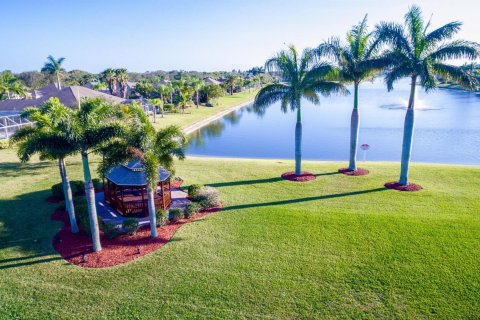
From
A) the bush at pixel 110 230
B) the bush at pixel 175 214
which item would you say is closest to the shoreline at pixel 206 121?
the bush at pixel 175 214

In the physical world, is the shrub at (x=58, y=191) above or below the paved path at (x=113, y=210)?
above

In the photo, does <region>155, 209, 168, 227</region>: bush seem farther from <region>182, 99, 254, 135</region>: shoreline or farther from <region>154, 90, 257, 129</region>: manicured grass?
<region>182, 99, 254, 135</region>: shoreline

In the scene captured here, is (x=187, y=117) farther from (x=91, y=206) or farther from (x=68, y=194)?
(x=91, y=206)

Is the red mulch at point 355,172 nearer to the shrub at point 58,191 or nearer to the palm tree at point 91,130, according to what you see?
the palm tree at point 91,130

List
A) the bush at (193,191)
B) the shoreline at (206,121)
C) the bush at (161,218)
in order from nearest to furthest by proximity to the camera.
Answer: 1. the bush at (161,218)
2. the bush at (193,191)
3. the shoreline at (206,121)

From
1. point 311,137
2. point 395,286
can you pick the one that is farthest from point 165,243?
point 311,137

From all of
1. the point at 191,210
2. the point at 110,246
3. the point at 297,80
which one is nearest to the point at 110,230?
the point at 110,246
